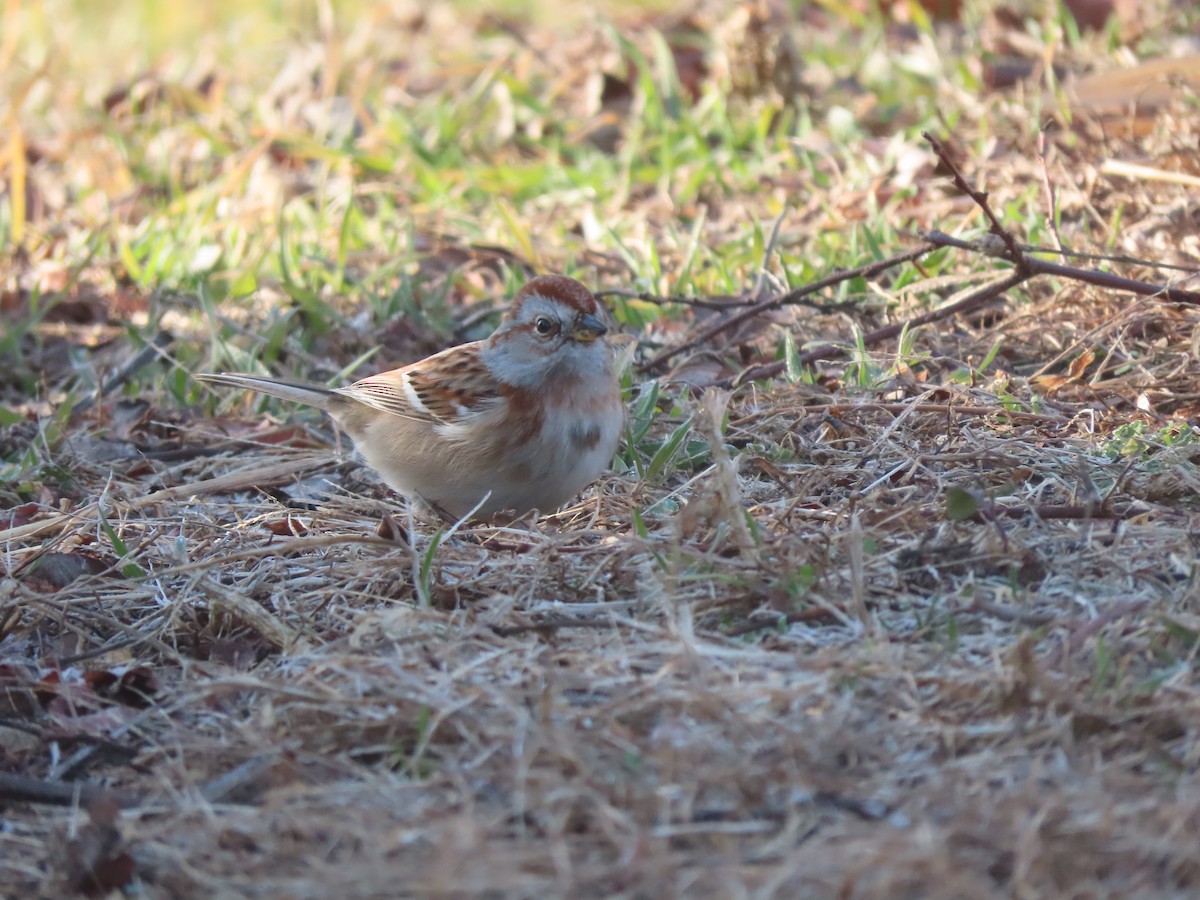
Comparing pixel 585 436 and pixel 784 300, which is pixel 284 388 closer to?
pixel 585 436

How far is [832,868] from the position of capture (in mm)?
2141

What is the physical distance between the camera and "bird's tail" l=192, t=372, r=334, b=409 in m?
4.52

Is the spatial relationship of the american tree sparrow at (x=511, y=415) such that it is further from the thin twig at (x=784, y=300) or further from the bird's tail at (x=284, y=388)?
the thin twig at (x=784, y=300)

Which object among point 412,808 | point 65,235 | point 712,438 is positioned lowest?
point 65,235

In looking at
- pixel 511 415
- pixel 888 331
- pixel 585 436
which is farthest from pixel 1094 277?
pixel 511 415

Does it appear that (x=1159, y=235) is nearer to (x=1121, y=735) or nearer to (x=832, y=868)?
(x=1121, y=735)

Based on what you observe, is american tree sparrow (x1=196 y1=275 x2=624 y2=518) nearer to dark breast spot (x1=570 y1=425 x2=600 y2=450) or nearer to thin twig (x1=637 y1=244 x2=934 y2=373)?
dark breast spot (x1=570 y1=425 x2=600 y2=450)

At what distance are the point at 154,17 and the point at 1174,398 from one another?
8781 mm

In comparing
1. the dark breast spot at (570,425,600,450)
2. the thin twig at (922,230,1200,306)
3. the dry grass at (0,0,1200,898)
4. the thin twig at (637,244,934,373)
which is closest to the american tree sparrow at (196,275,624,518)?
the dark breast spot at (570,425,600,450)

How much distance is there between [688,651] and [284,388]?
2.29 metres

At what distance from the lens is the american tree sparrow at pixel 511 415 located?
3783mm

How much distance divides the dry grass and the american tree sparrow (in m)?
0.14

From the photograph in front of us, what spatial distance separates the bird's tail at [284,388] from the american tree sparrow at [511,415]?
282 mm

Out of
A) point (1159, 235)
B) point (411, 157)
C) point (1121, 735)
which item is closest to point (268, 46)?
point (411, 157)
